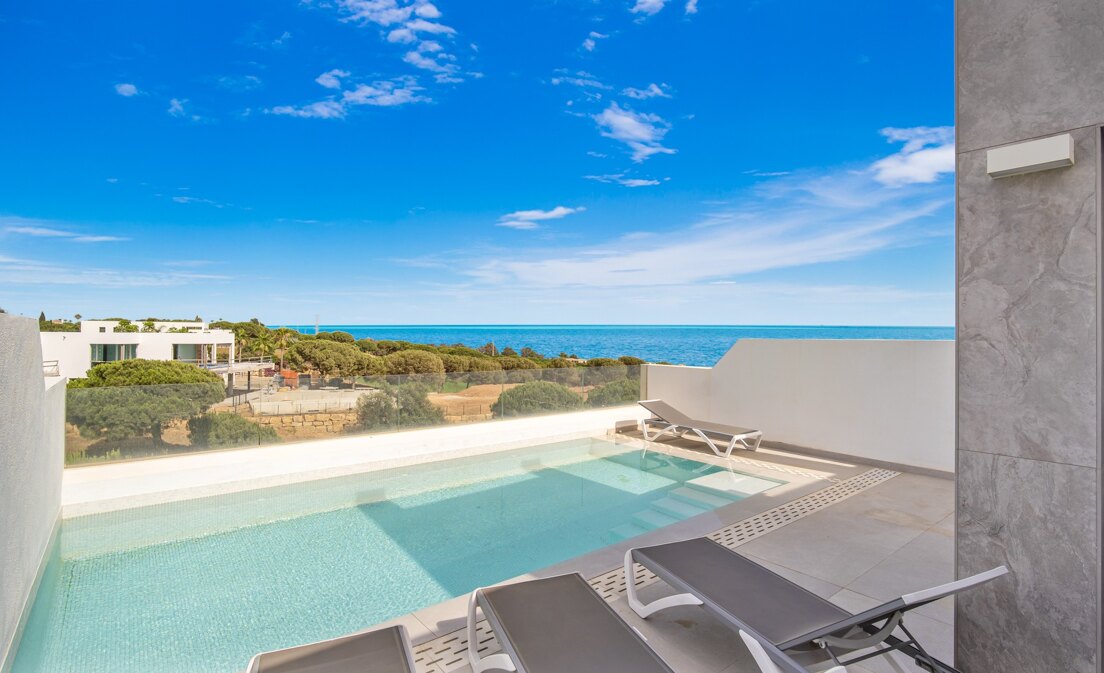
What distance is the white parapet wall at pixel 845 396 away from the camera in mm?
6062

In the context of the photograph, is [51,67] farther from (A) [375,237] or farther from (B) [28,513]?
(B) [28,513]

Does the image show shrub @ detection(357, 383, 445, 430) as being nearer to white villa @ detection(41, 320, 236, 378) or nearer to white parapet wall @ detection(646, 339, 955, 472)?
white parapet wall @ detection(646, 339, 955, 472)

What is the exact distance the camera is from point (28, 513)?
11.3 feet

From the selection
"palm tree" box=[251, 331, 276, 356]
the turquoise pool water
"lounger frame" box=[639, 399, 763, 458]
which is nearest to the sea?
"palm tree" box=[251, 331, 276, 356]

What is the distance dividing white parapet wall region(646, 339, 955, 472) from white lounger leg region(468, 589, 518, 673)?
510cm

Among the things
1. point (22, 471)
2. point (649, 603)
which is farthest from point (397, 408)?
point (649, 603)

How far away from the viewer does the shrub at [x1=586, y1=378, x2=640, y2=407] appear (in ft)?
31.9

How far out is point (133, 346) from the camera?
2912cm

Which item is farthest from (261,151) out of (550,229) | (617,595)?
(617,595)

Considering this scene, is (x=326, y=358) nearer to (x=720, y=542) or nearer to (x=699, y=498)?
(x=699, y=498)

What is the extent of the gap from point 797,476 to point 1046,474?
422cm

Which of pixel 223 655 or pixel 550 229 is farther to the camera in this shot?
pixel 550 229

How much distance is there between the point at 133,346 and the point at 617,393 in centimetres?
3072

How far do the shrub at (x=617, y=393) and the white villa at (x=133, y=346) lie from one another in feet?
74.2
